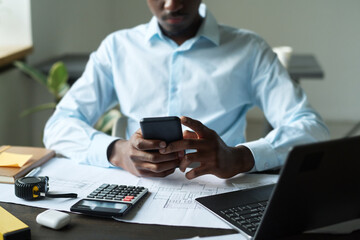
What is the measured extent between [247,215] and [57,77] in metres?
1.62

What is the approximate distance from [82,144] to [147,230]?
59cm

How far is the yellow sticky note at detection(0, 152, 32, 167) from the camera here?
1265mm

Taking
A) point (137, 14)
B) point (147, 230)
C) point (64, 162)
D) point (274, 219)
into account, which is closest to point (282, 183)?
point (274, 219)

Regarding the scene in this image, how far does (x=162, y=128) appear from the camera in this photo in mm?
1140

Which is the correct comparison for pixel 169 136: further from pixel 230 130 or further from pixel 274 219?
pixel 230 130

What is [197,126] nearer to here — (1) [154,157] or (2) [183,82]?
(1) [154,157]

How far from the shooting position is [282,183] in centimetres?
77

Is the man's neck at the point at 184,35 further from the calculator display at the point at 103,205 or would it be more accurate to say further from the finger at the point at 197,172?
the calculator display at the point at 103,205

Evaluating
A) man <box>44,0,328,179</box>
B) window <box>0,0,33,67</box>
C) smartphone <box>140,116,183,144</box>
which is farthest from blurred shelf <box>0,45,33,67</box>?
smartphone <box>140,116,183,144</box>

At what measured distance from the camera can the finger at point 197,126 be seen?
3.88 ft

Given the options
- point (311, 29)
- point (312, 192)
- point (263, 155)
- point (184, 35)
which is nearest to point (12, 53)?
point (184, 35)

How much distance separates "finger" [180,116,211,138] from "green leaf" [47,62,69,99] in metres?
1.34

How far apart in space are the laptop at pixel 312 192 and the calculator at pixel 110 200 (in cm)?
23

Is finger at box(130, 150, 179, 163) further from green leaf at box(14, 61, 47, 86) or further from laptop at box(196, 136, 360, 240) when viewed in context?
green leaf at box(14, 61, 47, 86)
